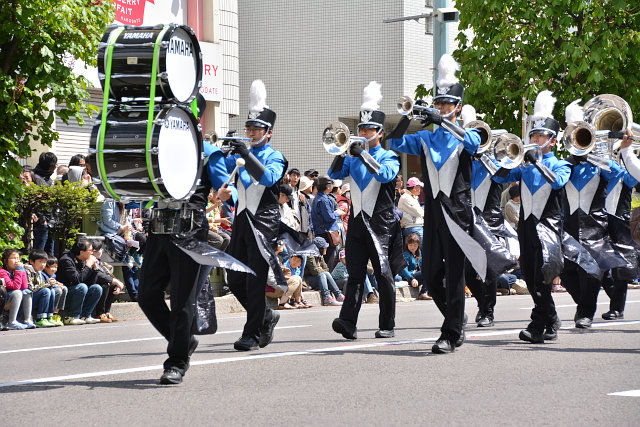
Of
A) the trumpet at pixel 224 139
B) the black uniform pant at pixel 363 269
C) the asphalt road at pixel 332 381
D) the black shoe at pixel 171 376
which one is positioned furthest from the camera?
the black uniform pant at pixel 363 269

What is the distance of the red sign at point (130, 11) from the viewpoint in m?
21.1

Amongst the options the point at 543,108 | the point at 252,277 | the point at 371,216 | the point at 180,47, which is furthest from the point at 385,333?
the point at 180,47

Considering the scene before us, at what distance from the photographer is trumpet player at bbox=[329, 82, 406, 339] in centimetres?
1086

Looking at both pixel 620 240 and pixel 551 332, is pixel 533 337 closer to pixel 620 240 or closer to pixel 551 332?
pixel 551 332

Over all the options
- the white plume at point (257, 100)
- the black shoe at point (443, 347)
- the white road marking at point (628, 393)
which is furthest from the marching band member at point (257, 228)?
the white road marking at point (628, 393)

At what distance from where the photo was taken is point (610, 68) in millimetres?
23484

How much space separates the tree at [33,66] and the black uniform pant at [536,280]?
614 cm

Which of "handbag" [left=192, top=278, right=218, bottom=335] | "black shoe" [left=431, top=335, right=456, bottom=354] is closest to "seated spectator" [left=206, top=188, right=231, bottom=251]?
"black shoe" [left=431, top=335, right=456, bottom=354]

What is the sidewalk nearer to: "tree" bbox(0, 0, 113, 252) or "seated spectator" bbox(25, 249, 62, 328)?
"seated spectator" bbox(25, 249, 62, 328)

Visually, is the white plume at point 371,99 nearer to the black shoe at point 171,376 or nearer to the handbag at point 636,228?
the handbag at point 636,228

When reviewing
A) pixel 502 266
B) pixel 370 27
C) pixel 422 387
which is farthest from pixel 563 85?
pixel 422 387

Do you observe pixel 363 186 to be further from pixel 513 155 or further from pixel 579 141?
pixel 579 141

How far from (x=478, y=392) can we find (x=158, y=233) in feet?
7.69

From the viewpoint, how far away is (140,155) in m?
7.34
